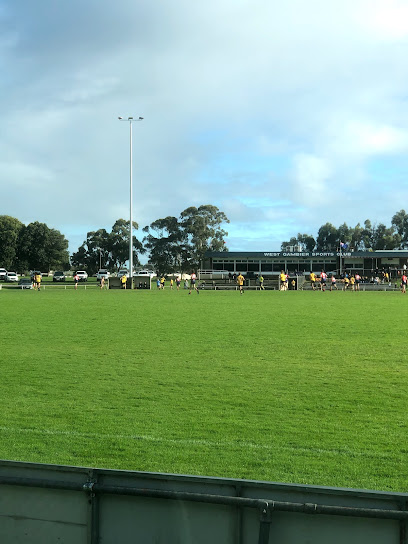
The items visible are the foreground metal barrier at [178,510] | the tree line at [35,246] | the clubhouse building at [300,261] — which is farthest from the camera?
the tree line at [35,246]

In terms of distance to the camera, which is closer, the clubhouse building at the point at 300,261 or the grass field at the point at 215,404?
the grass field at the point at 215,404

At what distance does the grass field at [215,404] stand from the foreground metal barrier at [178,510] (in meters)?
2.09

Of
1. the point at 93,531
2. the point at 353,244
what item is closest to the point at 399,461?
the point at 93,531

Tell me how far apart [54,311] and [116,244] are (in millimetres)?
Result: 84000

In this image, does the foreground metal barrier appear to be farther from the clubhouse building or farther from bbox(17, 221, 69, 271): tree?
bbox(17, 221, 69, 271): tree

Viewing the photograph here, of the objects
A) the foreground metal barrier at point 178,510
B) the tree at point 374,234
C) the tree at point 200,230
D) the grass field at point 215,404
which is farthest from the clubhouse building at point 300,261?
the foreground metal barrier at point 178,510

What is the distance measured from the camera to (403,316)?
22234 mm

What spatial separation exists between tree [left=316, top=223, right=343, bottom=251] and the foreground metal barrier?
15108 centimetres

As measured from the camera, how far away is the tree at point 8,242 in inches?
3696

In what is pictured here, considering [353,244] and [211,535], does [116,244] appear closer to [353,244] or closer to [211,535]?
[353,244]

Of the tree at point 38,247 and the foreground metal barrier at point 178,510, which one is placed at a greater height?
the tree at point 38,247

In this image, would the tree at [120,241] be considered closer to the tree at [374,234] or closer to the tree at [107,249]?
the tree at [107,249]

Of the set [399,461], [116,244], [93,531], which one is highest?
[116,244]

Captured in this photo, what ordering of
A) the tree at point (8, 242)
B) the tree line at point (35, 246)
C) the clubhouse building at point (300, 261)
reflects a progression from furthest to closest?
the tree line at point (35, 246) → the clubhouse building at point (300, 261) → the tree at point (8, 242)
